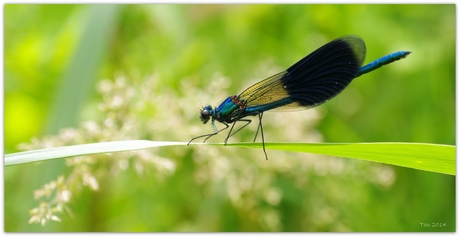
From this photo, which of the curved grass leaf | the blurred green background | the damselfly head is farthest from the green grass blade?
the blurred green background

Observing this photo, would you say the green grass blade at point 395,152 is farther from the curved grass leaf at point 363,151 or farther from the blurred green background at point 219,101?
the blurred green background at point 219,101

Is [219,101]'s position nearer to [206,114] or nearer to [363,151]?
[206,114]

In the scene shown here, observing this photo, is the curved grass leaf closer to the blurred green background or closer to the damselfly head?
the damselfly head

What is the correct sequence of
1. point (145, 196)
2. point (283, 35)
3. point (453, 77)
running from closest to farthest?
1. point (145, 196)
2. point (453, 77)
3. point (283, 35)

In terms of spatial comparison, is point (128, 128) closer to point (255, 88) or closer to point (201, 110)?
point (201, 110)

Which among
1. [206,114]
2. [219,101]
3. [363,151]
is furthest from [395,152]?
[219,101]

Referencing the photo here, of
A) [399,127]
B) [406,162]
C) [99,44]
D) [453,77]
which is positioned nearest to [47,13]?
[99,44]
